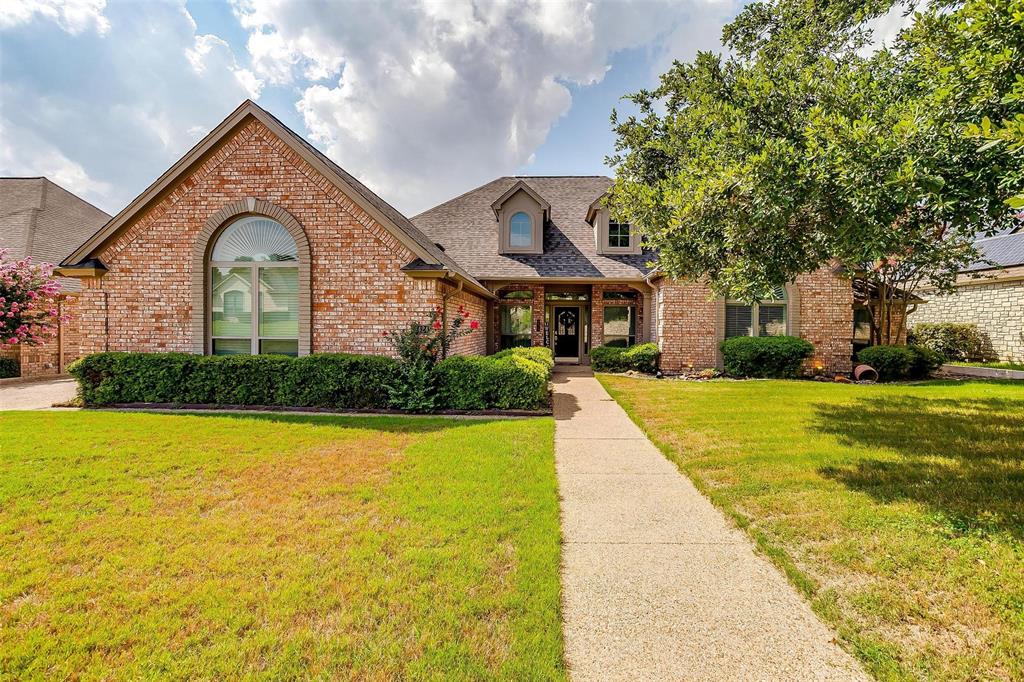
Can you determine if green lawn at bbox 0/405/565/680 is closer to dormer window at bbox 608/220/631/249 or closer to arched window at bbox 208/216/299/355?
arched window at bbox 208/216/299/355

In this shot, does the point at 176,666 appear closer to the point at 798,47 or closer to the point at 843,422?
the point at 843,422

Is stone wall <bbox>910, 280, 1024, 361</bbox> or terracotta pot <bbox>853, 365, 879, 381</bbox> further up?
stone wall <bbox>910, 280, 1024, 361</bbox>

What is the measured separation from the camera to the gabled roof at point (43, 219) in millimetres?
13938

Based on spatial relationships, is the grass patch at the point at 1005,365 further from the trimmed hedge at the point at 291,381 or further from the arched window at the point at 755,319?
the trimmed hedge at the point at 291,381

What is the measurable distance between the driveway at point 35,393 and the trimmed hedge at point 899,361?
2085 centimetres

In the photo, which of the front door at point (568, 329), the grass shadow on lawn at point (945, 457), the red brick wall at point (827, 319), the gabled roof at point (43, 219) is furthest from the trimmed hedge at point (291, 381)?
the red brick wall at point (827, 319)

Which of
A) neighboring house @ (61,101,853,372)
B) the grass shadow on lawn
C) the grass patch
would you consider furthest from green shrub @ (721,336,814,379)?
neighboring house @ (61,101,853,372)

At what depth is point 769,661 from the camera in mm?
2207

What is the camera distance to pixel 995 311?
50.6 ft

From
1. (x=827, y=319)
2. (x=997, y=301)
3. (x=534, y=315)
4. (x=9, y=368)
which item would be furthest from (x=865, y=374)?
(x=9, y=368)

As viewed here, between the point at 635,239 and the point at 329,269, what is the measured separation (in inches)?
457

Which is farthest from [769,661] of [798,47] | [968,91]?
[798,47]

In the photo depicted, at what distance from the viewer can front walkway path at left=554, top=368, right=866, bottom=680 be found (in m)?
2.18

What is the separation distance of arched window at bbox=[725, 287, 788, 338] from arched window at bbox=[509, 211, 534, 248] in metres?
7.50
